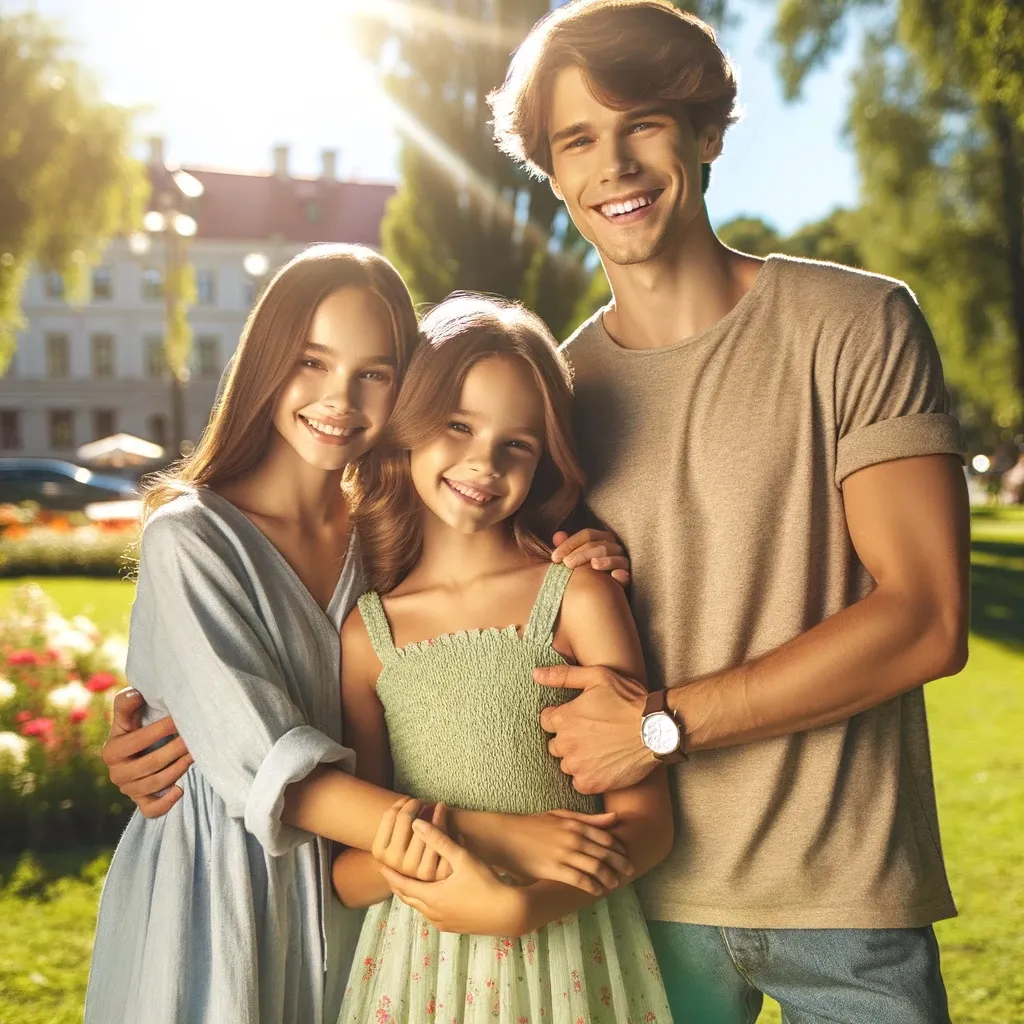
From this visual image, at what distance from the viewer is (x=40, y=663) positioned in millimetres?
6586

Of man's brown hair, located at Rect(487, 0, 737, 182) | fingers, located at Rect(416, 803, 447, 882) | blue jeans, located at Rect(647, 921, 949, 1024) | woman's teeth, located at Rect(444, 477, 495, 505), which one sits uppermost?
man's brown hair, located at Rect(487, 0, 737, 182)

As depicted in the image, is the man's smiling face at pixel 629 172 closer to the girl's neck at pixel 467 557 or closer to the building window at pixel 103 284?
the girl's neck at pixel 467 557

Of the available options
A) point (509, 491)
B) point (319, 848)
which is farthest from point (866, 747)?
point (319, 848)

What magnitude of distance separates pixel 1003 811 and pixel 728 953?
5.23 meters

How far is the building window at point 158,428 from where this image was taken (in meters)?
44.8

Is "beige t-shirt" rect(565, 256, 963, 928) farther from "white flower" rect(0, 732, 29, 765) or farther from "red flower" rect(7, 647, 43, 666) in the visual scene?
"red flower" rect(7, 647, 43, 666)

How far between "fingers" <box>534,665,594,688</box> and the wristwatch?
0.13m

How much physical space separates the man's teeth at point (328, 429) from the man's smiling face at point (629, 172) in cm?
62

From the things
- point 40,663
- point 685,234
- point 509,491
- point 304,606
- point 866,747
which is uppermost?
point 685,234

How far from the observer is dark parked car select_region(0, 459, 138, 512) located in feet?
84.3

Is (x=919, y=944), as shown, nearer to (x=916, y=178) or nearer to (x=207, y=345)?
(x=916, y=178)

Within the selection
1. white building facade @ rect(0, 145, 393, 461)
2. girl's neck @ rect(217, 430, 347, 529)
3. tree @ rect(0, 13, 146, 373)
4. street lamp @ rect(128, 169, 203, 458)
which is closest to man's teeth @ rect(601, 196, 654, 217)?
girl's neck @ rect(217, 430, 347, 529)

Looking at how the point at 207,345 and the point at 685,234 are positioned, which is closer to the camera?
the point at 685,234

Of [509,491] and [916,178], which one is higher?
[916,178]
